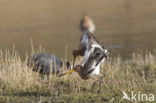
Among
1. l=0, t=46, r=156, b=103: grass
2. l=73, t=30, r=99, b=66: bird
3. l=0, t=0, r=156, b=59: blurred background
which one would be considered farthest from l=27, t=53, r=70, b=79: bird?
l=73, t=30, r=99, b=66: bird

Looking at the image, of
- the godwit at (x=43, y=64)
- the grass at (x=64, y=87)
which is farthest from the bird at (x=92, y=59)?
the godwit at (x=43, y=64)

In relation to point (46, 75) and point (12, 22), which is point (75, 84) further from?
point (12, 22)

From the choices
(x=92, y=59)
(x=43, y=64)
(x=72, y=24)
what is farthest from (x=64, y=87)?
(x=72, y=24)

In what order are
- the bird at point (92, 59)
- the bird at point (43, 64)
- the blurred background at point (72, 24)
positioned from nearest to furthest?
the bird at point (92, 59) < the bird at point (43, 64) < the blurred background at point (72, 24)

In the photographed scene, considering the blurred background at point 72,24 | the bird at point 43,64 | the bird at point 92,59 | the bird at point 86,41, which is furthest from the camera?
the blurred background at point 72,24

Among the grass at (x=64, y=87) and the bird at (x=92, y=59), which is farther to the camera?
the bird at (x=92, y=59)

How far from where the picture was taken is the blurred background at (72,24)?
1548 cm

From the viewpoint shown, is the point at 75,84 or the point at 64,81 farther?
the point at 64,81

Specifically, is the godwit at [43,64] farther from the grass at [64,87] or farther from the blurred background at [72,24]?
the blurred background at [72,24]

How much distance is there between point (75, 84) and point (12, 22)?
15881 mm

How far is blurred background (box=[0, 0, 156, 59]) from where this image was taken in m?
15.5

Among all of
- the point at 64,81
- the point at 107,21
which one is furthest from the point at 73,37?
the point at 64,81

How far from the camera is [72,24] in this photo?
71.1 feet

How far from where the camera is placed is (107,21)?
2172cm
